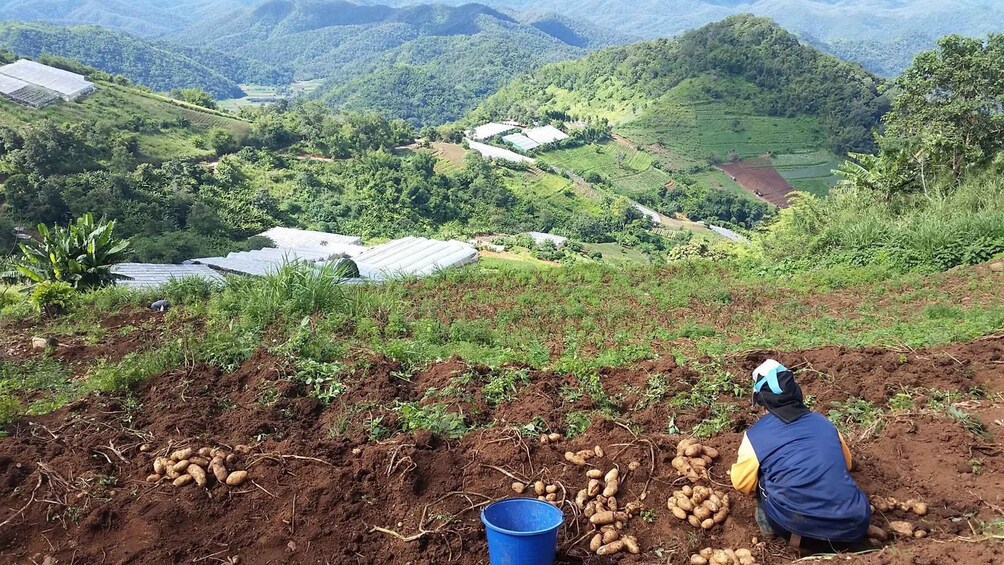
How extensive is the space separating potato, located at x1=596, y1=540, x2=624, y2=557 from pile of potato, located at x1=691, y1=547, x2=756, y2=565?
1.30ft

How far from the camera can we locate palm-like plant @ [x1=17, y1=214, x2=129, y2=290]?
10961 mm

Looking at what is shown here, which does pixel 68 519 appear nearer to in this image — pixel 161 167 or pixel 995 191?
pixel 995 191

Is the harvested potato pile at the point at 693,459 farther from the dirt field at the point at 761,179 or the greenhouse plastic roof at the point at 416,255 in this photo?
the dirt field at the point at 761,179

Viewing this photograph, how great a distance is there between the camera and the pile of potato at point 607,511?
12.0 feet

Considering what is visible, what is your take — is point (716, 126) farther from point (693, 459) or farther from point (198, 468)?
point (198, 468)

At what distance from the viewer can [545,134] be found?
3155 inches

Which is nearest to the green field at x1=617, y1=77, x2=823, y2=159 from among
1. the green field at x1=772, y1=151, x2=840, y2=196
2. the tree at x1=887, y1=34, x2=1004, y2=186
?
the green field at x1=772, y1=151, x2=840, y2=196

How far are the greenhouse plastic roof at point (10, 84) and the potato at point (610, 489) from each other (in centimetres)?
5543

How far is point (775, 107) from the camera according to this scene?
79.9 meters

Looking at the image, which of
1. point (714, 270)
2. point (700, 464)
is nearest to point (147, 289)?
point (700, 464)

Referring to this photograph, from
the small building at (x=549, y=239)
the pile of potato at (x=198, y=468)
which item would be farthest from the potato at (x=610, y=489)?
A: the small building at (x=549, y=239)

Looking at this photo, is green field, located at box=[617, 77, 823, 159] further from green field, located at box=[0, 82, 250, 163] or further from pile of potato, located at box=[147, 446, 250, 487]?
pile of potato, located at box=[147, 446, 250, 487]

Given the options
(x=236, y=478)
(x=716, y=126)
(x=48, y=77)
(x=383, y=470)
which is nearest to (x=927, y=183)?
(x=383, y=470)

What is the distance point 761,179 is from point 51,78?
216ft
